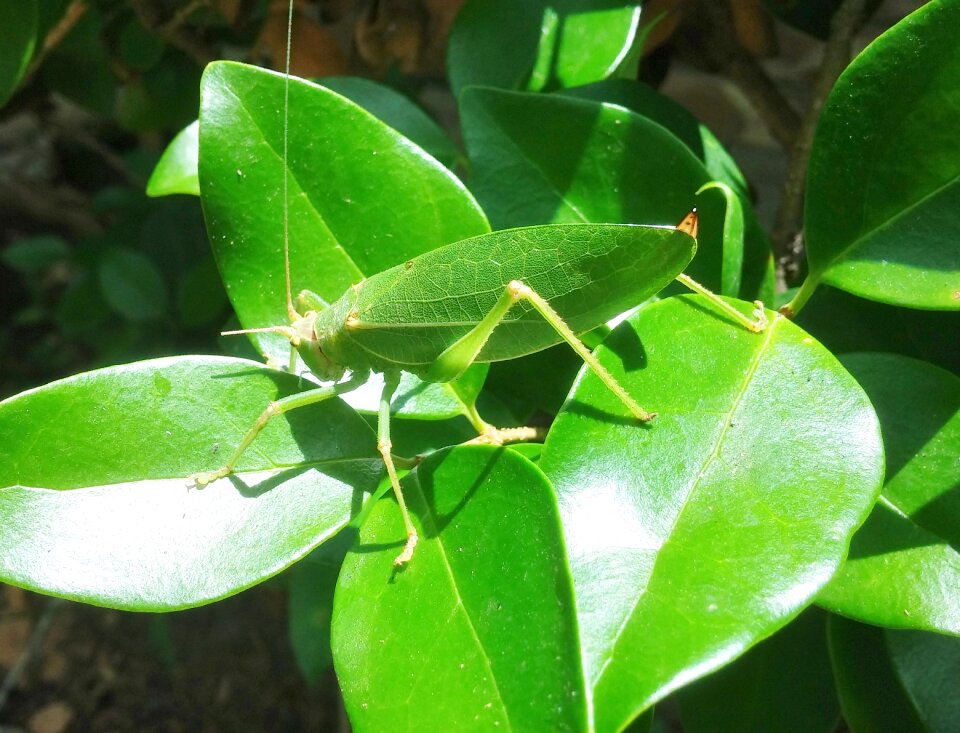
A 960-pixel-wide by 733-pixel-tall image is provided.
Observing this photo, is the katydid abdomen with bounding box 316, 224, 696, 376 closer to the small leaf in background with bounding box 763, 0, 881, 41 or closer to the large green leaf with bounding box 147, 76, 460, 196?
the large green leaf with bounding box 147, 76, 460, 196

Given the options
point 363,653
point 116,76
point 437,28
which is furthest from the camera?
point 116,76

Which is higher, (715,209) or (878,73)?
(878,73)

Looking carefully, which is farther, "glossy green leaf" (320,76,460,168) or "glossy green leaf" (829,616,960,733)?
"glossy green leaf" (320,76,460,168)

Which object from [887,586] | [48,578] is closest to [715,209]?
[887,586]

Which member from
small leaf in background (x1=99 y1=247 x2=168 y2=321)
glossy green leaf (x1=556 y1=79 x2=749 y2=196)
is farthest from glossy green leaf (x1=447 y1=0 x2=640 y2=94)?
small leaf in background (x1=99 y1=247 x2=168 y2=321)

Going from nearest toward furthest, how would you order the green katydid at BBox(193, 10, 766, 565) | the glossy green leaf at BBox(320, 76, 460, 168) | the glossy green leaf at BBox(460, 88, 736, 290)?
the green katydid at BBox(193, 10, 766, 565) < the glossy green leaf at BBox(460, 88, 736, 290) < the glossy green leaf at BBox(320, 76, 460, 168)

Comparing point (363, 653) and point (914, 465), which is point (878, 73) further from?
point (363, 653)

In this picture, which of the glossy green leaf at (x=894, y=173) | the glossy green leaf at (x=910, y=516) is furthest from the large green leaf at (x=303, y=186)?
the glossy green leaf at (x=910, y=516)
